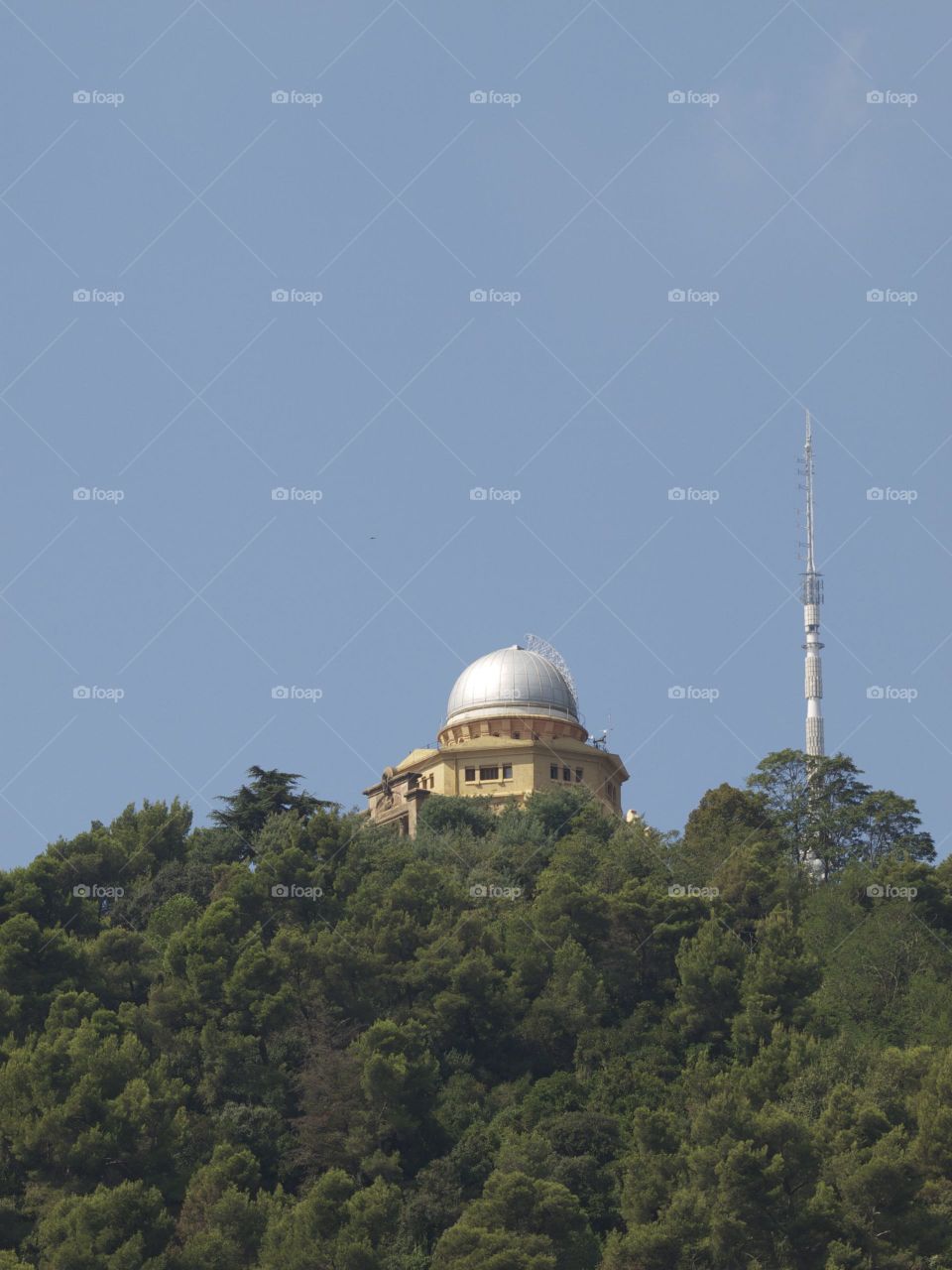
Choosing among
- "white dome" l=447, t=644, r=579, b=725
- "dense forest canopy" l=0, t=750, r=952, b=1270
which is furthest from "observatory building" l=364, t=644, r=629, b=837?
"dense forest canopy" l=0, t=750, r=952, b=1270

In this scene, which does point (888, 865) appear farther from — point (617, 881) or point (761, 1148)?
point (761, 1148)

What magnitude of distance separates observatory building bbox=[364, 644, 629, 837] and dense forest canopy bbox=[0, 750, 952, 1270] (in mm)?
5864

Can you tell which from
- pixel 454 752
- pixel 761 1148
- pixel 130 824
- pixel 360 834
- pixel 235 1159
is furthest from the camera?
pixel 454 752

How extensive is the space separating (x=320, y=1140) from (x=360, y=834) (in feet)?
53.1

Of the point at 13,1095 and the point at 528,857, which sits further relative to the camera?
the point at 528,857

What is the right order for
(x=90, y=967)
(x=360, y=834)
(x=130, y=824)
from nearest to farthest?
(x=90, y=967) < (x=360, y=834) < (x=130, y=824)

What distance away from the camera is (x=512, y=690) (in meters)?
80.9

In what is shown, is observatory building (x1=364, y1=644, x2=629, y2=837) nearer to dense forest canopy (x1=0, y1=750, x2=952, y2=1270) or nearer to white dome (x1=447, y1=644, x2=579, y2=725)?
white dome (x1=447, y1=644, x2=579, y2=725)

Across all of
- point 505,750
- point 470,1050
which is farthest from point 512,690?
point 470,1050

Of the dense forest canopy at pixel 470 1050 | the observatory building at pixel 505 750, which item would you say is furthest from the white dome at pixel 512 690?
the dense forest canopy at pixel 470 1050

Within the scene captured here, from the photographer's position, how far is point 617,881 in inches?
2557

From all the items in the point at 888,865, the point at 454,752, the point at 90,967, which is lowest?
the point at 90,967

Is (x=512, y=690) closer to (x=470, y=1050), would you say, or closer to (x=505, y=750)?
(x=505, y=750)

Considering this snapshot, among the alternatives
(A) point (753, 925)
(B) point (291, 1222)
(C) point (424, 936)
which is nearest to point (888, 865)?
(A) point (753, 925)
